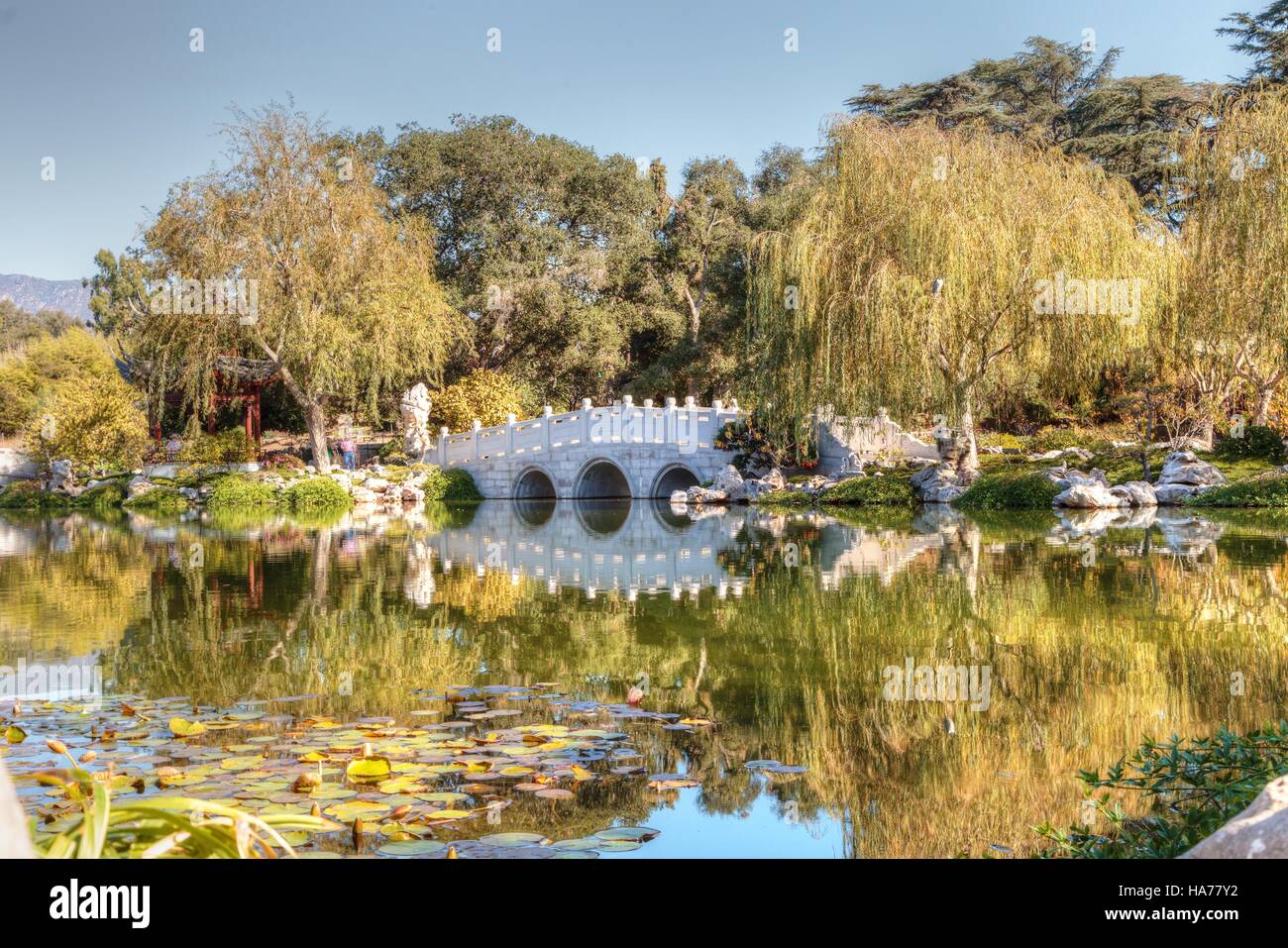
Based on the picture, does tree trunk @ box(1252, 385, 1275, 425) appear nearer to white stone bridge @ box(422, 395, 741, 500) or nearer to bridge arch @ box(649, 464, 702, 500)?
white stone bridge @ box(422, 395, 741, 500)

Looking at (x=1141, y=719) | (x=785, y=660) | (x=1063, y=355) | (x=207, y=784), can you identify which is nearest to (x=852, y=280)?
(x=1063, y=355)

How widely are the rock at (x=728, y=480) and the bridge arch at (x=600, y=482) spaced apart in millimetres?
2537

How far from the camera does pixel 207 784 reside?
12.6 feet

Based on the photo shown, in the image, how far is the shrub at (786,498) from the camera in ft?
66.0

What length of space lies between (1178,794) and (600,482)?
2372 cm

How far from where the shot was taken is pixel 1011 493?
712 inches

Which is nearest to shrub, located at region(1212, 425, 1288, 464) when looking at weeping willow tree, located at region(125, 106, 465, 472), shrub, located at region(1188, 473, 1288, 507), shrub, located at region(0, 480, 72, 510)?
shrub, located at region(1188, 473, 1288, 507)

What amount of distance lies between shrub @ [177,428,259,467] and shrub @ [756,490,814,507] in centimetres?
1352

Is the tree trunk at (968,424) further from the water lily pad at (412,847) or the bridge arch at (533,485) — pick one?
the water lily pad at (412,847)

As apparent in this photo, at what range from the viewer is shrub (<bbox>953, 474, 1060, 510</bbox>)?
1786 cm

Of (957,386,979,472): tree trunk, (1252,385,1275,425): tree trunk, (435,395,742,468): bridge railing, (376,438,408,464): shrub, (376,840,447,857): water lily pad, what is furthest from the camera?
(376,438,408,464): shrub

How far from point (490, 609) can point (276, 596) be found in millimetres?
1996

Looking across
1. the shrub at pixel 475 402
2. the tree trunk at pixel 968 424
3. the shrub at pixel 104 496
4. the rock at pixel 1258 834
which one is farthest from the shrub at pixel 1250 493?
the shrub at pixel 104 496

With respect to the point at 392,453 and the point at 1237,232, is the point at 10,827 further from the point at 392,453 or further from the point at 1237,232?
the point at 392,453
